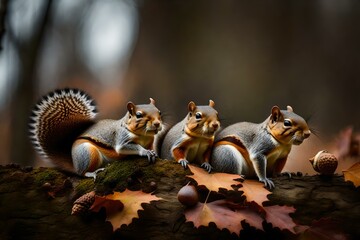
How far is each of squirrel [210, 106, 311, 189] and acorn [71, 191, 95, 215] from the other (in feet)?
0.95

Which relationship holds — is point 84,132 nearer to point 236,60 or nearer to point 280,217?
point 280,217

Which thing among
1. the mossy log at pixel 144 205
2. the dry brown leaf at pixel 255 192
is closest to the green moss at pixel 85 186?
the mossy log at pixel 144 205

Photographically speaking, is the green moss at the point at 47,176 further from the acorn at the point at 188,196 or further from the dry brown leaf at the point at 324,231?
the dry brown leaf at the point at 324,231

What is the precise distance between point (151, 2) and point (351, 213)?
7.63ft

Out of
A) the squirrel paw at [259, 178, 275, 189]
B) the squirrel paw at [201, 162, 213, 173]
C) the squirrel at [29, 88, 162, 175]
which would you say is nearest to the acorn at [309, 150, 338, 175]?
the squirrel paw at [259, 178, 275, 189]

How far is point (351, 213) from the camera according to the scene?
105cm

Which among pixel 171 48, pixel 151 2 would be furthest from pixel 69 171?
pixel 151 2

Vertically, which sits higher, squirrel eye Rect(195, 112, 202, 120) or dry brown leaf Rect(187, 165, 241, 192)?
squirrel eye Rect(195, 112, 202, 120)

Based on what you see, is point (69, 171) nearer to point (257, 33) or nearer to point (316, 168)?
point (316, 168)

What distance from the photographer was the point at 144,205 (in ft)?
3.49

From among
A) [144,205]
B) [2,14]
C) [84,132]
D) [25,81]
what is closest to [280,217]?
[144,205]

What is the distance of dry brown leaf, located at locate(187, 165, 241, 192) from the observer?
103 cm

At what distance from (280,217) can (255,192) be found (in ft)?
0.23

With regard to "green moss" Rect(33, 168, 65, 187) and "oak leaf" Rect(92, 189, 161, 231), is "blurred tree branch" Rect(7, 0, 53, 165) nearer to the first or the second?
"green moss" Rect(33, 168, 65, 187)
